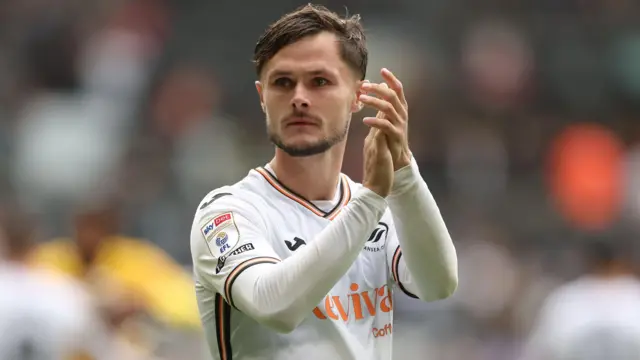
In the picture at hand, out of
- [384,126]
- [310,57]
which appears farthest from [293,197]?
[384,126]

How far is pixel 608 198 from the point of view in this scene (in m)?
12.2

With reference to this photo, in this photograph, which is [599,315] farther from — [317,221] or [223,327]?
[223,327]

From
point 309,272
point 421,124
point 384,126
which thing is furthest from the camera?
point 421,124

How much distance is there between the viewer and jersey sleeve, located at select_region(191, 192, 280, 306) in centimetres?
377

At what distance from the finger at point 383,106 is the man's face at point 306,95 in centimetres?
37

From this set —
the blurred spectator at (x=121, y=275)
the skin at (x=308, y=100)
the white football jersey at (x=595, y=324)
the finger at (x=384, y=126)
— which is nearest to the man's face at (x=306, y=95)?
the skin at (x=308, y=100)

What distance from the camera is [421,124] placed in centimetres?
1312

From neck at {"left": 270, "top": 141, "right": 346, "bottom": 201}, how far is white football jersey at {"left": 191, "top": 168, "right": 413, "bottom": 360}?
0.13ft

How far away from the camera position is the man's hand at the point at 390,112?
143 inches

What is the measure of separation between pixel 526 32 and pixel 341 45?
10767 mm

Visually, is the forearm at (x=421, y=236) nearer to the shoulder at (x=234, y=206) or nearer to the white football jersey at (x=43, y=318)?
the shoulder at (x=234, y=206)

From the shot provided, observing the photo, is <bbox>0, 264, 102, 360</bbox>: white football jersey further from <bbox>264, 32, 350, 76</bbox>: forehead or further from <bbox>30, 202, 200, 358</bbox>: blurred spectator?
<bbox>264, 32, 350, 76</bbox>: forehead

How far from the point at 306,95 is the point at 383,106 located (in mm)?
411

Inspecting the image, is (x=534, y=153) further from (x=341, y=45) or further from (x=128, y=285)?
(x=341, y=45)
